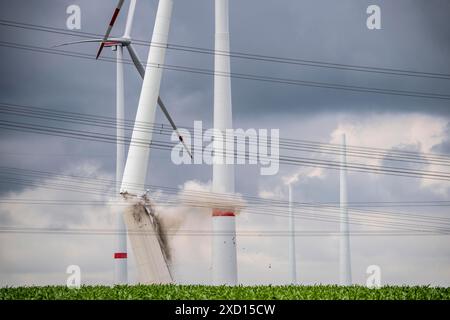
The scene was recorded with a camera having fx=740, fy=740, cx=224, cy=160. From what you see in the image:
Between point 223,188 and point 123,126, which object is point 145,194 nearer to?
point 223,188

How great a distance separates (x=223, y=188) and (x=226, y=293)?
1002cm

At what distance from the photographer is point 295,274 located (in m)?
64.2

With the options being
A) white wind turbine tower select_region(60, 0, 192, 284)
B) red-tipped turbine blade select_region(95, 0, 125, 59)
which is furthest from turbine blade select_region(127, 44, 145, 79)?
red-tipped turbine blade select_region(95, 0, 125, 59)

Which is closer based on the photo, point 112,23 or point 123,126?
point 123,126

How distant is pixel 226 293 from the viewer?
46.6m

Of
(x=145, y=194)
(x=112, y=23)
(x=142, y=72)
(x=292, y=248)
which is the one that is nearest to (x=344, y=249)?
(x=292, y=248)

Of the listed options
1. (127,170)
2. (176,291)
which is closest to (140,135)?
(127,170)

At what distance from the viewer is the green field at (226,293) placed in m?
45.2

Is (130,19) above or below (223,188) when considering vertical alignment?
above

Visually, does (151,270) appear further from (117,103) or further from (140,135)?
(117,103)

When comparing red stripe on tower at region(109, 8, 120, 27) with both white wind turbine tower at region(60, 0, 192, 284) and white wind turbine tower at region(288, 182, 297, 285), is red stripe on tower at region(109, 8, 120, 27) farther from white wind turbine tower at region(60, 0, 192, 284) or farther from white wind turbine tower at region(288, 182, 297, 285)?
white wind turbine tower at region(288, 182, 297, 285)

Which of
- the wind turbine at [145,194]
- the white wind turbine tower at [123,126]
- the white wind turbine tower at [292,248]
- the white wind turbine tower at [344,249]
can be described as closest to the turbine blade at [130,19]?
the white wind turbine tower at [123,126]

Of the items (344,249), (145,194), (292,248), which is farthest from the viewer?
(292,248)

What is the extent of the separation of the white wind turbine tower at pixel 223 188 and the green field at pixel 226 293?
3075 mm
